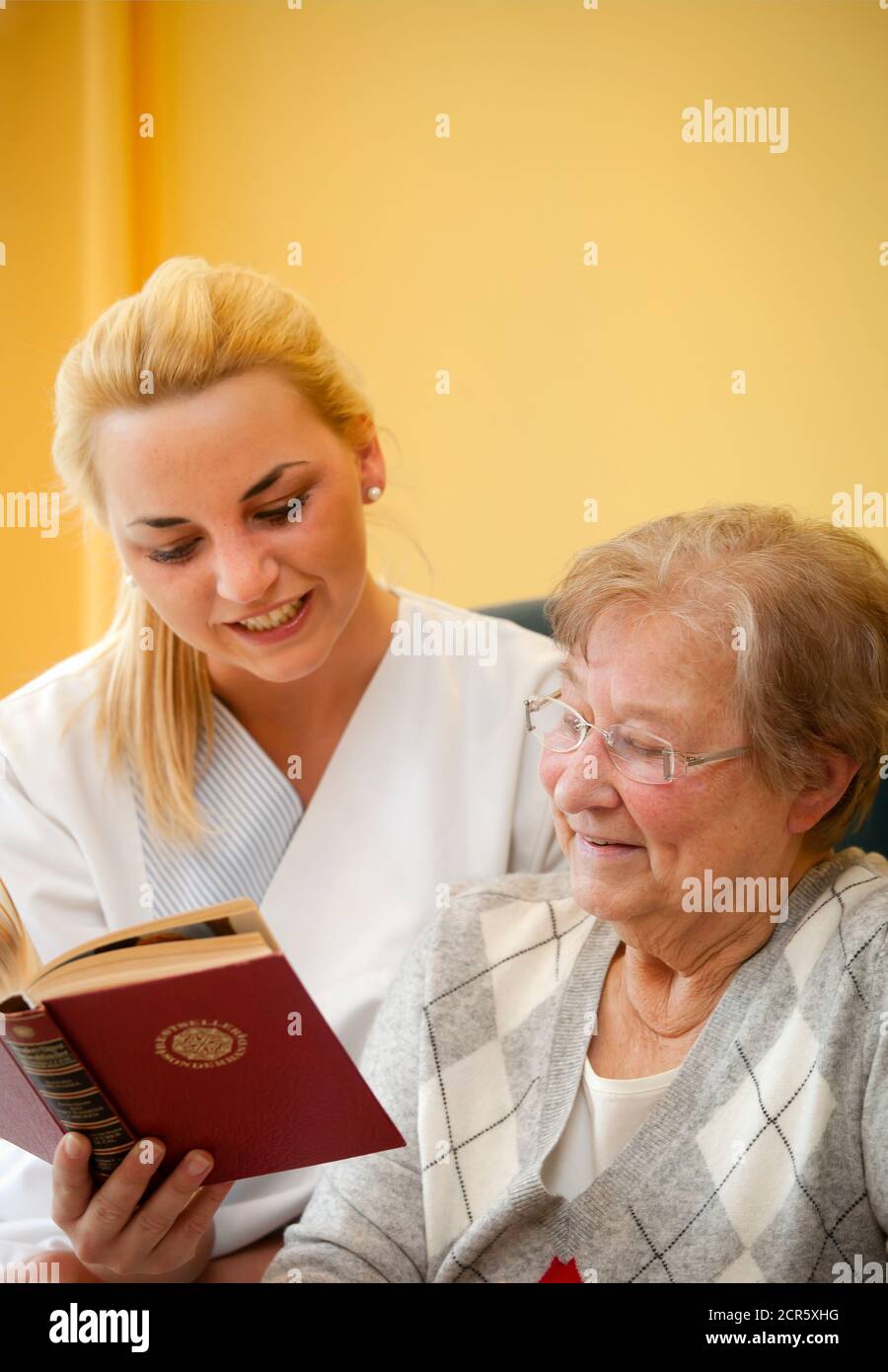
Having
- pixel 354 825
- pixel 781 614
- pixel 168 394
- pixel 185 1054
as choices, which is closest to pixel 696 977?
pixel 781 614

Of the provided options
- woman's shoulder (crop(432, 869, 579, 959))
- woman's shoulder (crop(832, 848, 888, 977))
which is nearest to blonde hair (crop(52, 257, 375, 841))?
woman's shoulder (crop(432, 869, 579, 959))

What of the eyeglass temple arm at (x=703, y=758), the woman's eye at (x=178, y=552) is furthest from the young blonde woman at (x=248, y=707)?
the eyeglass temple arm at (x=703, y=758)

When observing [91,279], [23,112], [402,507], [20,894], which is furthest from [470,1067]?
[23,112]

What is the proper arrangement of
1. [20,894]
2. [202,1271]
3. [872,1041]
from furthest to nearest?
[20,894] < [202,1271] < [872,1041]

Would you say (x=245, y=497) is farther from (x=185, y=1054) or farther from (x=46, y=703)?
(x=185, y=1054)

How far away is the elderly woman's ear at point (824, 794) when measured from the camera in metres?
1.21

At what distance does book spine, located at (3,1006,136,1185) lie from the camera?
1.00 meters

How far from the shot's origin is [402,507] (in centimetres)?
261

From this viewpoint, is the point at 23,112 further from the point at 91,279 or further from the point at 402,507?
the point at 402,507

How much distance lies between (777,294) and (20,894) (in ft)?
5.00

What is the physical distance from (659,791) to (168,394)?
70 centimetres

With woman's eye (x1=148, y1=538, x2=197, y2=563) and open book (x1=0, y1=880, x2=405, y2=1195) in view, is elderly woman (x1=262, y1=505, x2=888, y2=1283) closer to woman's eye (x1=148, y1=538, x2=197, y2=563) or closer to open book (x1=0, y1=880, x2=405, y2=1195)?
open book (x1=0, y1=880, x2=405, y2=1195)

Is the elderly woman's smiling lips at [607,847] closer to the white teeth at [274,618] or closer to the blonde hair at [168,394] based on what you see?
the white teeth at [274,618]

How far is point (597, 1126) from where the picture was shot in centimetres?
123
